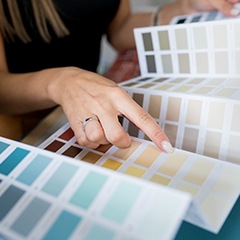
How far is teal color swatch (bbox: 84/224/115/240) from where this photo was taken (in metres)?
0.29

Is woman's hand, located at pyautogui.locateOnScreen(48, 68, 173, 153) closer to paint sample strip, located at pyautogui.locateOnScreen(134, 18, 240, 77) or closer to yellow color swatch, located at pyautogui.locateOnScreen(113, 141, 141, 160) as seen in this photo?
yellow color swatch, located at pyautogui.locateOnScreen(113, 141, 141, 160)

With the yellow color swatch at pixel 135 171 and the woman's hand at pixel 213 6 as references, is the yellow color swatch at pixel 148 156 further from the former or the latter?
the woman's hand at pixel 213 6

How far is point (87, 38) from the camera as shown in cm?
89

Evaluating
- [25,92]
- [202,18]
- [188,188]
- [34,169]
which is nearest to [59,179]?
[34,169]

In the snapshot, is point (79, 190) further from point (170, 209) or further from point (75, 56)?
point (75, 56)

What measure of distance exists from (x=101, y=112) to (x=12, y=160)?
124 mm

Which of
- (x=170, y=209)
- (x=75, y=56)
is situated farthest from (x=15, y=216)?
(x=75, y=56)

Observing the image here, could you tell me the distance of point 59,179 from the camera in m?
0.35

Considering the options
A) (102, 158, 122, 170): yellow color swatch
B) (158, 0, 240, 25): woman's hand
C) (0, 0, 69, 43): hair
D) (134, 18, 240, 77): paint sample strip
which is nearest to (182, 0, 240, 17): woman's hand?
(158, 0, 240, 25): woman's hand

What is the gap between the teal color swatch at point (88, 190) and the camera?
1.06 ft

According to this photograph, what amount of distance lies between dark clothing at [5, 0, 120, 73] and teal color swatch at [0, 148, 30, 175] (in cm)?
42

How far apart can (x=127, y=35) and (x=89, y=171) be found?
65 cm

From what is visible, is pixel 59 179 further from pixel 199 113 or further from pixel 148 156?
pixel 199 113

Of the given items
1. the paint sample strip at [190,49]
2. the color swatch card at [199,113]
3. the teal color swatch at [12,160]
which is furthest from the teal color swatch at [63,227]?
the paint sample strip at [190,49]
